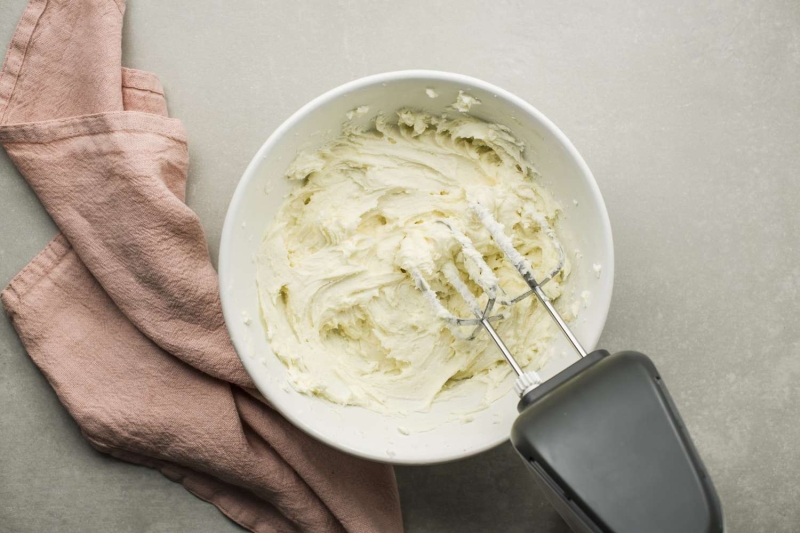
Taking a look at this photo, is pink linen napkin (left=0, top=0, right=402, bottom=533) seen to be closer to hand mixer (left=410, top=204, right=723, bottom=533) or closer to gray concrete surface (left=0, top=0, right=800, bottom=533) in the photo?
gray concrete surface (left=0, top=0, right=800, bottom=533)

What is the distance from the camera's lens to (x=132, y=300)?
103 centimetres

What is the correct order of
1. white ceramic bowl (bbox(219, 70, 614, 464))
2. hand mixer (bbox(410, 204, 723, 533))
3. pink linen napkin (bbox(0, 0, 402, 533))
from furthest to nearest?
1. pink linen napkin (bbox(0, 0, 402, 533))
2. white ceramic bowl (bbox(219, 70, 614, 464))
3. hand mixer (bbox(410, 204, 723, 533))

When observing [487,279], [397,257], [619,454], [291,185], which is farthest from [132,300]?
[619,454]

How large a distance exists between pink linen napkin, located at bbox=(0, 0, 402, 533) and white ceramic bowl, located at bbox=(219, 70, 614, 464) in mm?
128

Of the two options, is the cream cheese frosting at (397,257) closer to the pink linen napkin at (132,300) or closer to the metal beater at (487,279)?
the metal beater at (487,279)

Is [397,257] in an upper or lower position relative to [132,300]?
upper

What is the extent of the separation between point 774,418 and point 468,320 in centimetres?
60

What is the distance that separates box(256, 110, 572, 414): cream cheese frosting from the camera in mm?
980

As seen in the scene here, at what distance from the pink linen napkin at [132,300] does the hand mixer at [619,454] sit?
1.45 feet

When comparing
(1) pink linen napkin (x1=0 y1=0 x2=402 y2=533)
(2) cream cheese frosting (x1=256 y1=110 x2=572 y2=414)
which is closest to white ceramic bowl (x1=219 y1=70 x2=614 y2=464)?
(2) cream cheese frosting (x1=256 y1=110 x2=572 y2=414)

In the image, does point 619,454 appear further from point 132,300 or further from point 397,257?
point 132,300

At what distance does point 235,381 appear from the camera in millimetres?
1037

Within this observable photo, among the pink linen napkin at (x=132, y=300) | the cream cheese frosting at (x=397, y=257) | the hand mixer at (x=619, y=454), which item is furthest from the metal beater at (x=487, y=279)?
the pink linen napkin at (x=132, y=300)

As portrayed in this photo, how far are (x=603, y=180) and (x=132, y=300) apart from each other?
81 centimetres
